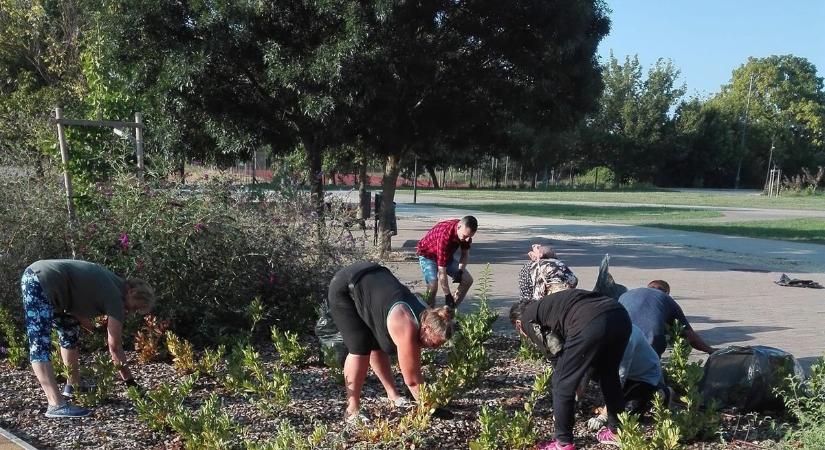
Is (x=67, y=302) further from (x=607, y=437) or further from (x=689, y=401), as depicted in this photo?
(x=689, y=401)

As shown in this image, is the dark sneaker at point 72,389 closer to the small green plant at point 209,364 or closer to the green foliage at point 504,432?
the small green plant at point 209,364

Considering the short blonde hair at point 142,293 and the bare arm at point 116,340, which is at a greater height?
the short blonde hair at point 142,293

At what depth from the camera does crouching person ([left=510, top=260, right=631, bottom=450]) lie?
4172 millimetres

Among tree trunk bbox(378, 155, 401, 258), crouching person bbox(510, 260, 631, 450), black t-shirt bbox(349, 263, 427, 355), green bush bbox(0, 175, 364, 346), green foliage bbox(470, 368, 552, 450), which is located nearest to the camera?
green foliage bbox(470, 368, 552, 450)

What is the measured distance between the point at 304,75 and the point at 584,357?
7.44m

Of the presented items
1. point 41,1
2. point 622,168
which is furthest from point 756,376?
point 622,168

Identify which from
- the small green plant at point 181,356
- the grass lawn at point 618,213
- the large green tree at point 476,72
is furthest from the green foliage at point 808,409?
the grass lawn at point 618,213

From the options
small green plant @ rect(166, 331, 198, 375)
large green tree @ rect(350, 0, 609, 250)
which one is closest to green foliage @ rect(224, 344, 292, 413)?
small green plant @ rect(166, 331, 198, 375)

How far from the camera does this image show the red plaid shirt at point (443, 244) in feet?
Result: 26.4

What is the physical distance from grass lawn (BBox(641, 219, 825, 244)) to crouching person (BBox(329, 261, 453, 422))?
17152 millimetres

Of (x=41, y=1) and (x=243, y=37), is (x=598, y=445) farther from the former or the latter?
(x=41, y=1)

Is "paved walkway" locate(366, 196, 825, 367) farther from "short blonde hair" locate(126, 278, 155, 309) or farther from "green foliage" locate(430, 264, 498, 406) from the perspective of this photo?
"short blonde hair" locate(126, 278, 155, 309)

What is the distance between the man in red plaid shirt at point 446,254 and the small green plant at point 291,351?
2095 millimetres

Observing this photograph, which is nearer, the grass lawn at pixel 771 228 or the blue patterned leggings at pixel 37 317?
the blue patterned leggings at pixel 37 317
